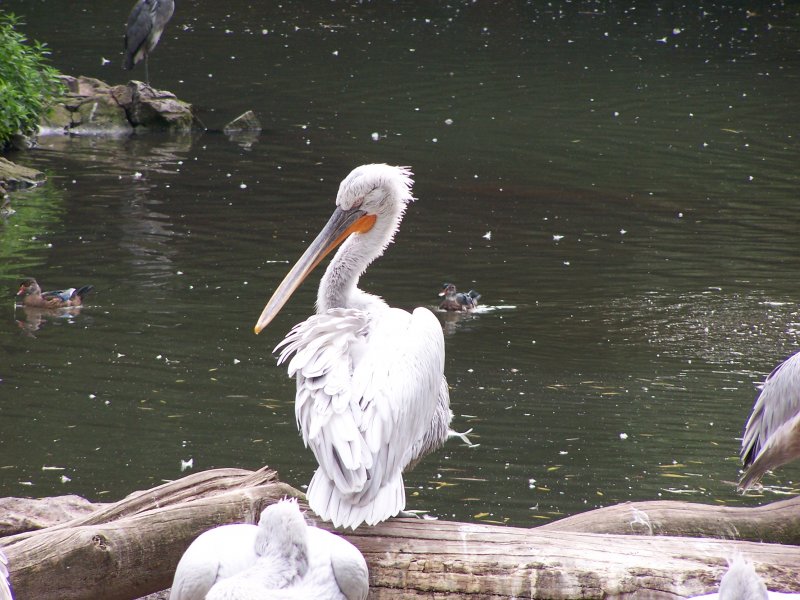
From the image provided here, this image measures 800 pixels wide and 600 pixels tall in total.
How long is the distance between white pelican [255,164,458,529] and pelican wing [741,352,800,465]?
3.70 ft

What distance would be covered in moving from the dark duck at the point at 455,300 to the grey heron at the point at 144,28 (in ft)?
24.8

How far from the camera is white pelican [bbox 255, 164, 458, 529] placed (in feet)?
10.3

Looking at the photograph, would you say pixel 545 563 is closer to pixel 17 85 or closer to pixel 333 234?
pixel 333 234

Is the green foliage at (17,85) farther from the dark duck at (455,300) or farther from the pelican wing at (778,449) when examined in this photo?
the pelican wing at (778,449)

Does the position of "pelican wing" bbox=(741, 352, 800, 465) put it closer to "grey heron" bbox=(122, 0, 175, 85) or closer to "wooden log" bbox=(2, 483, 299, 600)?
"wooden log" bbox=(2, 483, 299, 600)

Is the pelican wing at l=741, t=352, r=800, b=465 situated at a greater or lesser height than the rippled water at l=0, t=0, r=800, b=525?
greater

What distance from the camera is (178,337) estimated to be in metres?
6.90

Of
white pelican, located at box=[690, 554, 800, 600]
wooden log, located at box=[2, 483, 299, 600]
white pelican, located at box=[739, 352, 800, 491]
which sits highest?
white pelican, located at box=[690, 554, 800, 600]

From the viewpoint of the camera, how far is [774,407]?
4.12 m

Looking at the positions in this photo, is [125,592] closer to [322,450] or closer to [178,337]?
[322,450]

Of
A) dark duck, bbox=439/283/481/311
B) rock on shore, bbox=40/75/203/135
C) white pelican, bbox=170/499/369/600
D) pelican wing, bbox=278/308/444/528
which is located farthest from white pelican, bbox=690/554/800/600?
rock on shore, bbox=40/75/203/135

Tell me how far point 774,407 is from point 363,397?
5.31ft

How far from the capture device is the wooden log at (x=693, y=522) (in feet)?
11.3

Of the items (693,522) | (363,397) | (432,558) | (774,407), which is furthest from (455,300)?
(432,558)
